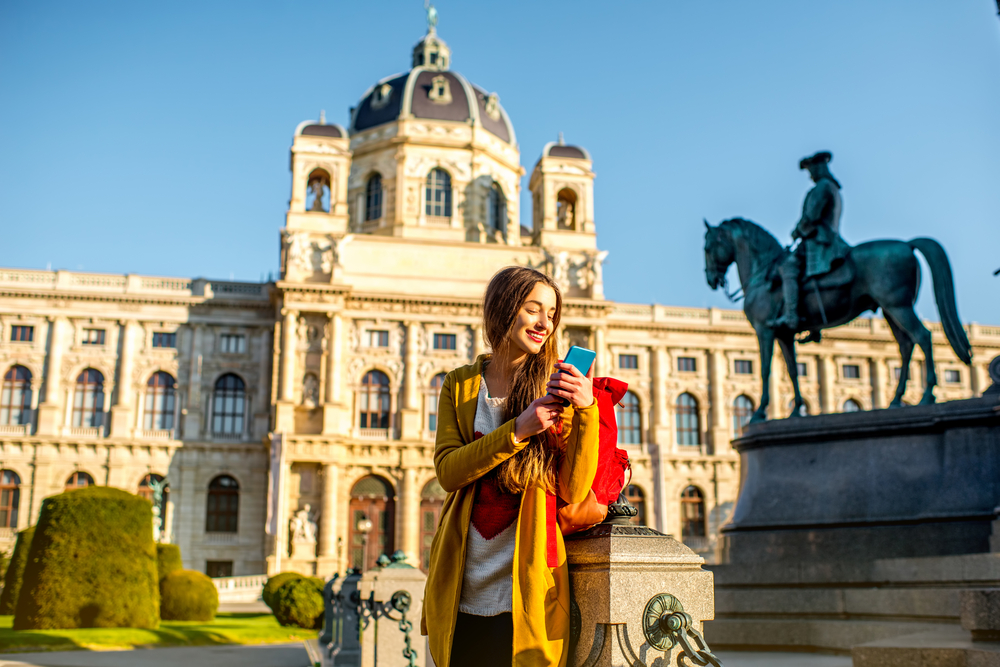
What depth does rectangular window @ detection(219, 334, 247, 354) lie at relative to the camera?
41062 millimetres

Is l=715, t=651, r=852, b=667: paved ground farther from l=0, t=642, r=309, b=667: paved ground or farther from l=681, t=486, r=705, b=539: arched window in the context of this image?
l=681, t=486, r=705, b=539: arched window

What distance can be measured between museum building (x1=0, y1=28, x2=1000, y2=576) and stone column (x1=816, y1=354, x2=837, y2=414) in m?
0.11

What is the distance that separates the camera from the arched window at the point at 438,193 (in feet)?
152

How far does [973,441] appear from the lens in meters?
9.26

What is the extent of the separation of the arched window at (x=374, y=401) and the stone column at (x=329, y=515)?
3.13 meters

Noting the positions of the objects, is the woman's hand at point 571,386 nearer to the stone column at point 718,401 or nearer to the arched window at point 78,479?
the arched window at point 78,479

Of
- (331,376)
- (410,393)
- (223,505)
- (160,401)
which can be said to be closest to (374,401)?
(410,393)

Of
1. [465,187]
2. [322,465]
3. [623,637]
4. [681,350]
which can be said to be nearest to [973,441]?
[623,637]

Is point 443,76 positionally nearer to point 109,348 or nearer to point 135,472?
point 109,348

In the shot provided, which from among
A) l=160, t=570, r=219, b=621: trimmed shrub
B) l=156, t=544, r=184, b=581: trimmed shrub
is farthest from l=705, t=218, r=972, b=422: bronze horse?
l=156, t=544, r=184, b=581: trimmed shrub

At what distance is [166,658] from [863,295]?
34.7ft

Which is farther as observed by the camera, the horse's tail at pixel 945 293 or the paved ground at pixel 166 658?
the paved ground at pixel 166 658

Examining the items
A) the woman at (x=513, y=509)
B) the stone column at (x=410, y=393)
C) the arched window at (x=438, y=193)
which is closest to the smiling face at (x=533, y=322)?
the woman at (x=513, y=509)

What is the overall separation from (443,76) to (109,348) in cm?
2302
